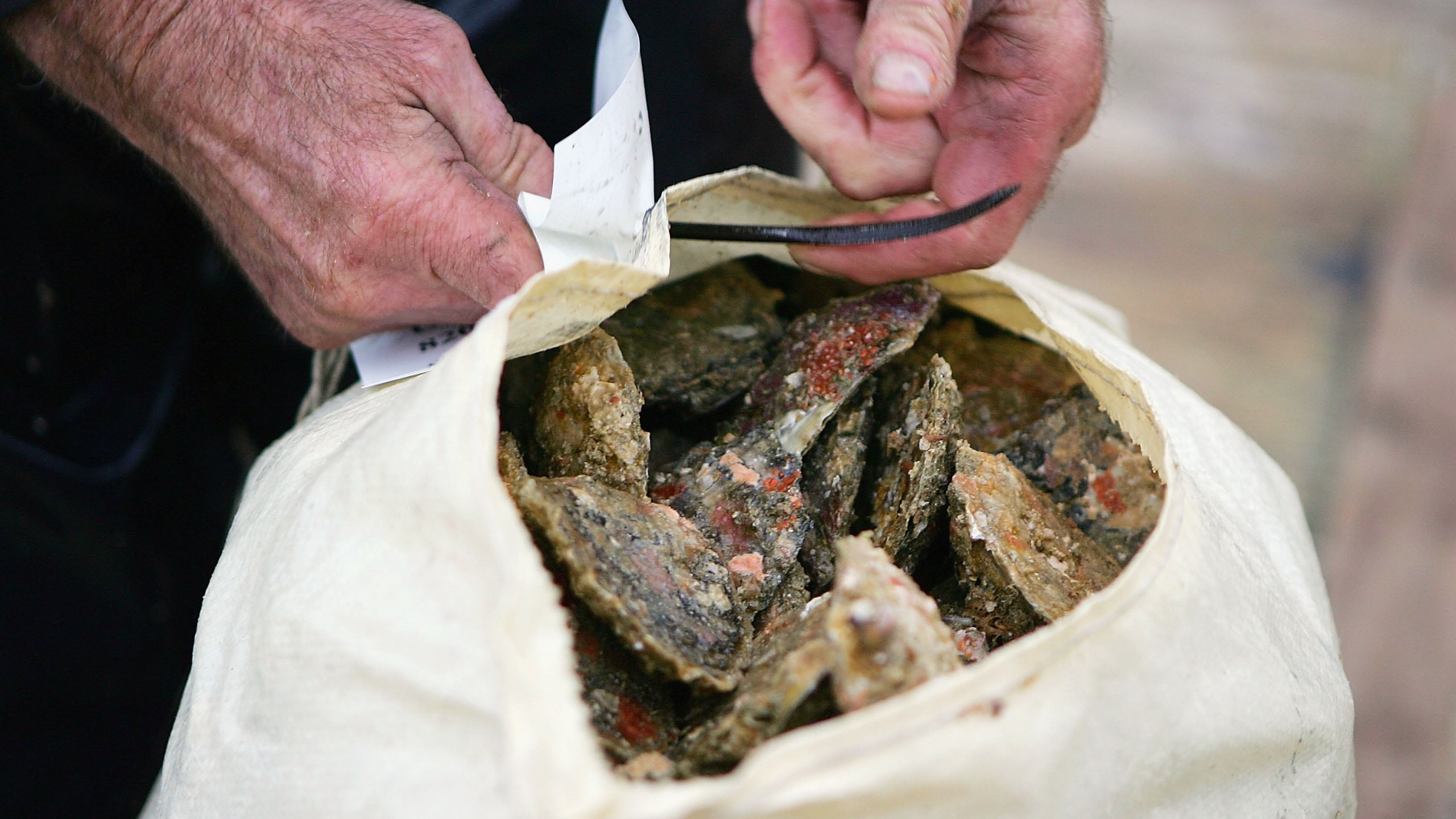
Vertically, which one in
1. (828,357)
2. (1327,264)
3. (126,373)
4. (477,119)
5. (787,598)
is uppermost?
(477,119)

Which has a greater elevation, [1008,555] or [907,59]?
[907,59]

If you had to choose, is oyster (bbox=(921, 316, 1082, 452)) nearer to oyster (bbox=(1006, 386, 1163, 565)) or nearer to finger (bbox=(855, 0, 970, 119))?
oyster (bbox=(1006, 386, 1163, 565))

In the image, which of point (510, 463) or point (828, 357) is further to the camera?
point (828, 357)

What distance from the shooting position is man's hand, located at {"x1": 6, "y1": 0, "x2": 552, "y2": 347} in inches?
33.4

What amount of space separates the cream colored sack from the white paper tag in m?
0.06

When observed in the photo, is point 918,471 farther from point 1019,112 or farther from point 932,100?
point 1019,112

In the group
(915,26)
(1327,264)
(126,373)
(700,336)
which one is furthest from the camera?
(1327,264)

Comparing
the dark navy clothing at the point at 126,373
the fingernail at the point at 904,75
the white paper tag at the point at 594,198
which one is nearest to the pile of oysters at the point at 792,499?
the white paper tag at the point at 594,198

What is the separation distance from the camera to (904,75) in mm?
892

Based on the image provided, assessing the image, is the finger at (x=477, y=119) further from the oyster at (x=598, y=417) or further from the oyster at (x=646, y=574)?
the oyster at (x=646, y=574)

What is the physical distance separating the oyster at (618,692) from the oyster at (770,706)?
0.12ft

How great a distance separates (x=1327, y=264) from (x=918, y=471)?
232 cm

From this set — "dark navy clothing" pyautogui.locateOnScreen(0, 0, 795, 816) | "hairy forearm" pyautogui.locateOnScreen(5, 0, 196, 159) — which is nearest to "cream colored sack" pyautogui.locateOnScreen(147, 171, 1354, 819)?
"hairy forearm" pyautogui.locateOnScreen(5, 0, 196, 159)

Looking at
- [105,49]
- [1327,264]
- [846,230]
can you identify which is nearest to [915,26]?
[846,230]
